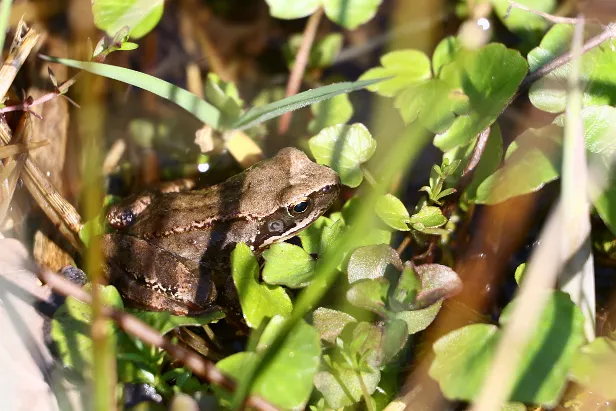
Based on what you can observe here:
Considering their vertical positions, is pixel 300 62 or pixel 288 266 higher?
pixel 300 62

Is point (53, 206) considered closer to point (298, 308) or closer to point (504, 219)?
point (298, 308)

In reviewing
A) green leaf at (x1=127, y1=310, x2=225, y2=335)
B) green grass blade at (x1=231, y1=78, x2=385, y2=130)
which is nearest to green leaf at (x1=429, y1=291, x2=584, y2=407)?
green leaf at (x1=127, y1=310, x2=225, y2=335)

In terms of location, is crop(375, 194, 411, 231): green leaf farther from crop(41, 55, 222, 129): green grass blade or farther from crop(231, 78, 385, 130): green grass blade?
crop(41, 55, 222, 129): green grass blade

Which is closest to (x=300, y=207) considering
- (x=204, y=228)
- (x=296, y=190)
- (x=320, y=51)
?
(x=296, y=190)

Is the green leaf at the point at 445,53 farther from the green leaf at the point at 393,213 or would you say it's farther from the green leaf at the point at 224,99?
the green leaf at the point at 224,99

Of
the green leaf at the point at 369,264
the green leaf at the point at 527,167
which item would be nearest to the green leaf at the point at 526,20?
the green leaf at the point at 527,167

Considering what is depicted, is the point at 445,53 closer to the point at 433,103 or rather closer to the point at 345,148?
the point at 433,103

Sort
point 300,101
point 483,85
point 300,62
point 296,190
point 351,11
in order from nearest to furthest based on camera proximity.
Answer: point 300,101, point 483,85, point 296,190, point 351,11, point 300,62
